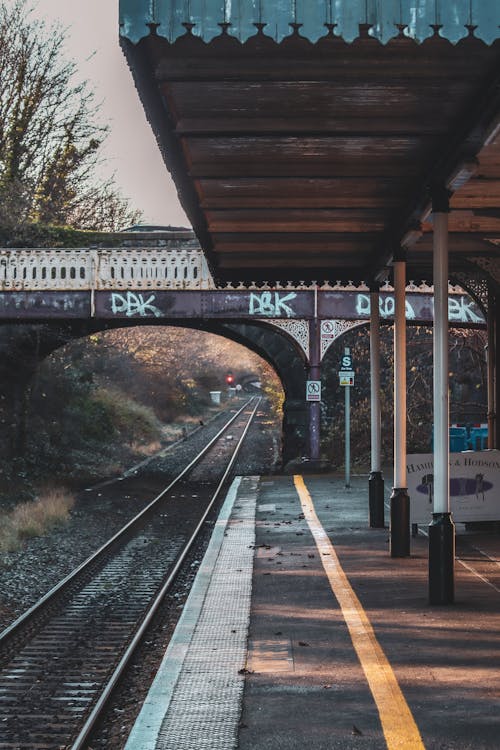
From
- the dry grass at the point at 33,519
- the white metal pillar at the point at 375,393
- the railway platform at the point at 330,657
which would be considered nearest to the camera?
the railway platform at the point at 330,657

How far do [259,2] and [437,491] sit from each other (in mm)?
5071

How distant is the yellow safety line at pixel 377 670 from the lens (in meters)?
5.95

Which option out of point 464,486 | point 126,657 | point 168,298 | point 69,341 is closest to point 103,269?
point 168,298

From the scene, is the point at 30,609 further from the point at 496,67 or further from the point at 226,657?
the point at 496,67

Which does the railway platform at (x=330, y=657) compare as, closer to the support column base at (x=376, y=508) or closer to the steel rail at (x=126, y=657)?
the steel rail at (x=126, y=657)

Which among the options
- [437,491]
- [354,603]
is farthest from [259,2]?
[354,603]

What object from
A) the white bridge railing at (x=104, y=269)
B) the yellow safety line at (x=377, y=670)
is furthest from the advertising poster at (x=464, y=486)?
the white bridge railing at (x=104, y=269)

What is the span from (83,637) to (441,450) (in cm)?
410

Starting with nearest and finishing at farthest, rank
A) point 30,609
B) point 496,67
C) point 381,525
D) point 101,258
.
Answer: point 496,67, point 30,609, point 381,525, point 101,258

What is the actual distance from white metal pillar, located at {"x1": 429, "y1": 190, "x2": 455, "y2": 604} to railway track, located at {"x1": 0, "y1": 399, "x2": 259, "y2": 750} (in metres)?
2.87

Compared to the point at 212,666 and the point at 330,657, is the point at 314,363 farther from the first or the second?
the point at 212,666

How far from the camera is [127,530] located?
18734mm

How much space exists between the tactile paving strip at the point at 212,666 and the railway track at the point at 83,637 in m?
0.62

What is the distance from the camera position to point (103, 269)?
26.8 m
